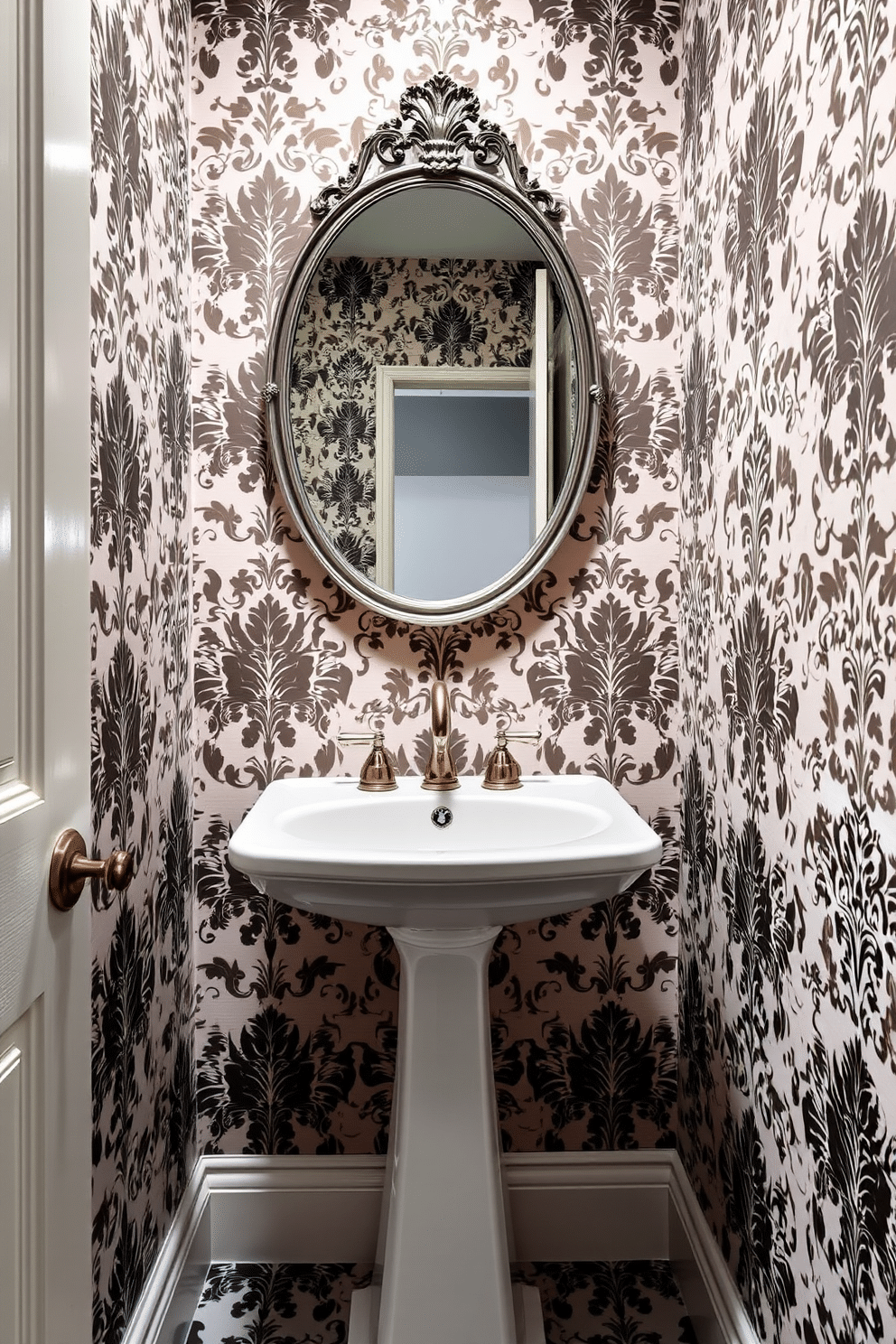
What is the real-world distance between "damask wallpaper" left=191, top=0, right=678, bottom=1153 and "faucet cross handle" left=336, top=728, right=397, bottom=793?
89 mm

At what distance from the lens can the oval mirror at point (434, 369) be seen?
63.8 inches

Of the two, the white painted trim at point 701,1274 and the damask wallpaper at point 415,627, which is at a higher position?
the damask wallpaper at point 415,627

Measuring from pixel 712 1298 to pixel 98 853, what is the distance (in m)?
1.10

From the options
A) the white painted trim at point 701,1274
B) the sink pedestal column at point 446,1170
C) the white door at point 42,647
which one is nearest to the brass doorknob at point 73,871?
the white door at point 42,647

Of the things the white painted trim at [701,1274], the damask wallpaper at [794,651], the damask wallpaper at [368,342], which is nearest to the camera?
the damask wallpaper at [794,651]

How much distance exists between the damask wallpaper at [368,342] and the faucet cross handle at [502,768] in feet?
1.22

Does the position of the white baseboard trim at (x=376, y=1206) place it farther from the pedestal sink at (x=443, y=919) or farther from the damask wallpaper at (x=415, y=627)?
the pedestal sink at (x=443, y=919)

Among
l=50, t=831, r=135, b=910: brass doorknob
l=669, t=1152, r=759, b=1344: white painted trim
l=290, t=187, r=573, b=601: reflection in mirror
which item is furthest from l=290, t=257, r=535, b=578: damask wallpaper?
l=669, t=1152, r=759, b=1344: white painted trim

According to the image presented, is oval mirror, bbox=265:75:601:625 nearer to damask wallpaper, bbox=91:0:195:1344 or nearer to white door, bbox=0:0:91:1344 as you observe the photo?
damask wallpaper, bbox=91:0:195:1344

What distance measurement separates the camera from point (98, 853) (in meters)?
1.16

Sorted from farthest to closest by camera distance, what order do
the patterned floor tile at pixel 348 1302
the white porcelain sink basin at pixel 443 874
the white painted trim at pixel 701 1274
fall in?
the patterned floor tile at pixel 348 1302
the white painted trim at pixel 701 1274
the white porcelain sink basin at pixel 443 874

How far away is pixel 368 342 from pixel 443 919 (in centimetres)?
97

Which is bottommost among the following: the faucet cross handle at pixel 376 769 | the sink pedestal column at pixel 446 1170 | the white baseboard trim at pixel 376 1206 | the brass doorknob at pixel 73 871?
the white baseboard trim at pixel 376 1206

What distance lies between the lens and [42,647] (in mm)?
726
